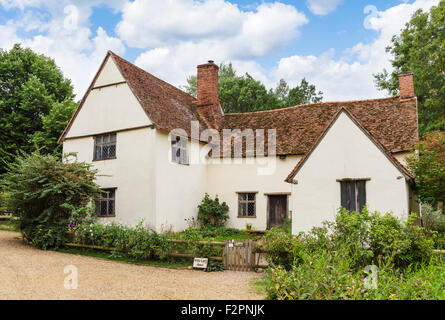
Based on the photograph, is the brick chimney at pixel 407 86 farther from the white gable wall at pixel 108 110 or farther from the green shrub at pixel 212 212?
the white gable wall at pixel 108 110

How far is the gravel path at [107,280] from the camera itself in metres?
7.89

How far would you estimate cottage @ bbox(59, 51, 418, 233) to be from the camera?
1284cm

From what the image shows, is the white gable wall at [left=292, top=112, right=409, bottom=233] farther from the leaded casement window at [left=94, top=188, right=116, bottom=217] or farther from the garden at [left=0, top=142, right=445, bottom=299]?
the leaded casement window at [left=94, top=188, right=116, bottom=217]

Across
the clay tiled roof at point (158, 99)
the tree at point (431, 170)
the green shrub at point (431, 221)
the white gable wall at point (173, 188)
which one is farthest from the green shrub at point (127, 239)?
the green shrub at point (431, 221)

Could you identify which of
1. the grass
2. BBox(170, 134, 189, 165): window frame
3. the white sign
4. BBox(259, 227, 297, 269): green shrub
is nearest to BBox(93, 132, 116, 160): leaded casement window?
BBox(170, 134, 189, 165): window frame

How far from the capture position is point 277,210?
1930 centimetres

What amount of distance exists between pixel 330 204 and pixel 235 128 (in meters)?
10.2

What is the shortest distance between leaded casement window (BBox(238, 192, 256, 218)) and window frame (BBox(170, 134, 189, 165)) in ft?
12.2

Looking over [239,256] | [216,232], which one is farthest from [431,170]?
[216,232]

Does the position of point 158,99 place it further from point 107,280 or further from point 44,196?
point 107,280

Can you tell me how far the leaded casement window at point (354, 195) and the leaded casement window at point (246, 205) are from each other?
764 cm

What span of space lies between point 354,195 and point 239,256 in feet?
15.0
